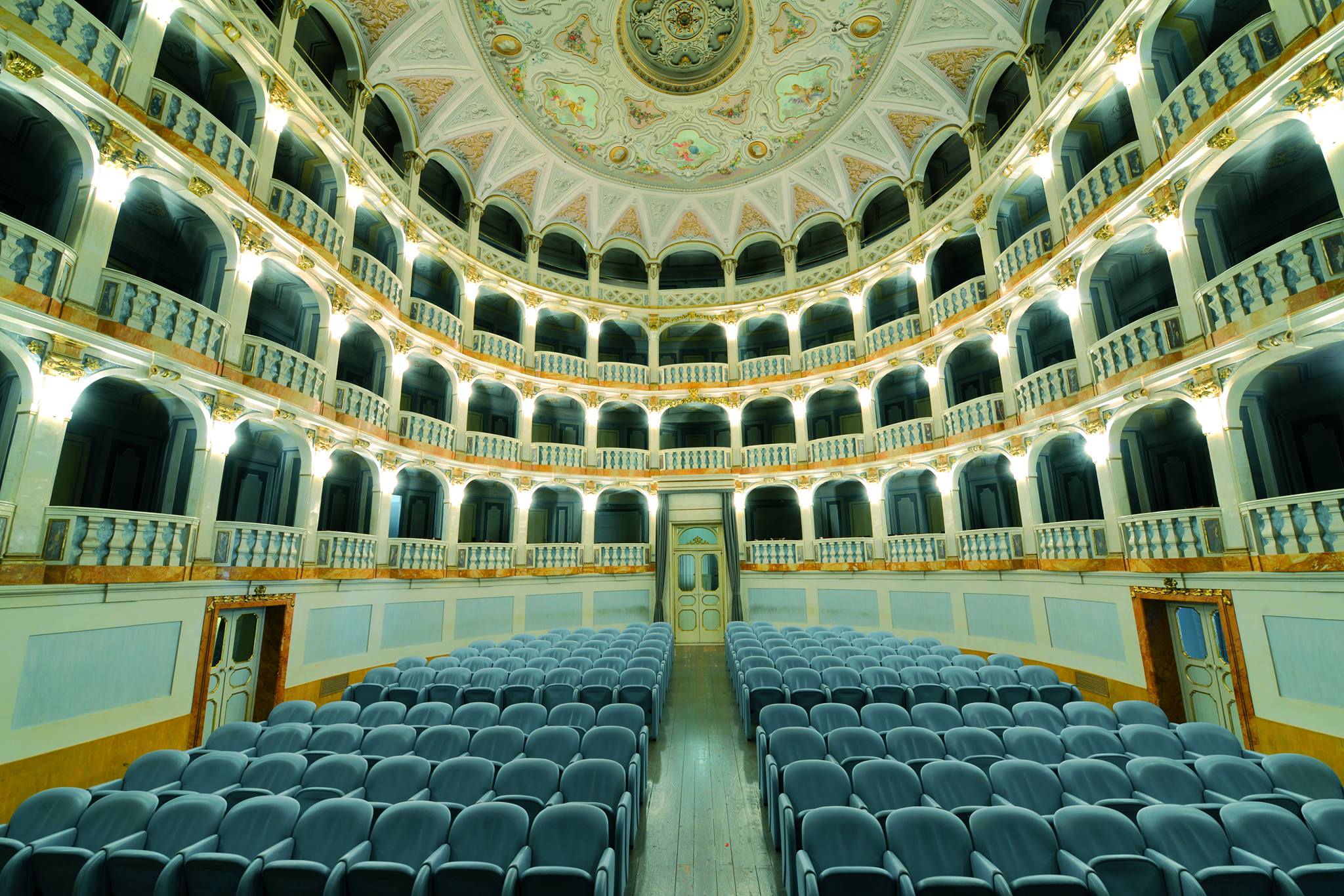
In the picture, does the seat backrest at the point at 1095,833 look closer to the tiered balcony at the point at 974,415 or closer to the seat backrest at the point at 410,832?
the seat backrest at the point at 410,832

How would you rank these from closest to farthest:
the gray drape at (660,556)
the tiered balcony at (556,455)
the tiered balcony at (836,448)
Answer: the tiered balcony at (836,448)
the tiered balcony at (556,455)
the gray drape at (660,556)

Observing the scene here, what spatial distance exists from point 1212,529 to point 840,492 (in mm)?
13329

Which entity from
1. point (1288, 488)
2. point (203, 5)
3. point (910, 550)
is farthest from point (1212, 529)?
point (203, 5)

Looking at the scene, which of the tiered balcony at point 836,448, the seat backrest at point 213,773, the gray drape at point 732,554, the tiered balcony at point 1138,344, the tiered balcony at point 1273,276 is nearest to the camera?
the seat backrest at point 213,773

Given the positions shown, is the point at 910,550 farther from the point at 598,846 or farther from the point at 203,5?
the point at 203,5

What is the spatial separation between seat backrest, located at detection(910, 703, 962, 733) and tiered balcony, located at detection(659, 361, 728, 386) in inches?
657

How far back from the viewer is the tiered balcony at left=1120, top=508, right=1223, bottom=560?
9.15 meters

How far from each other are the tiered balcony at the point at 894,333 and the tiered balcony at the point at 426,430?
14460 mm

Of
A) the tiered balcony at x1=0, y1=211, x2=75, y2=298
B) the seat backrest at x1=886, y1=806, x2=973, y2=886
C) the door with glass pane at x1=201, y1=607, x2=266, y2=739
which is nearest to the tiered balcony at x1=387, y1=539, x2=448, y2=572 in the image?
the door with glass pane at x1=201, y1=607, x2=266, y2=739

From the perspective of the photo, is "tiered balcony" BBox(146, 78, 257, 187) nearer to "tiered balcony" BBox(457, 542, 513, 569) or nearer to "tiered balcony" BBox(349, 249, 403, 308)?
"tiered balcony" BBox(349, 249, 403, 308)

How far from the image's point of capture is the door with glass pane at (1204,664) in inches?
364

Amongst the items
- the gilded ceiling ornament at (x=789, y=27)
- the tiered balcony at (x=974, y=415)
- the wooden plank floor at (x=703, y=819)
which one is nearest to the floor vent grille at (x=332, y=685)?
the tiered balcony at (x=974, y=415)

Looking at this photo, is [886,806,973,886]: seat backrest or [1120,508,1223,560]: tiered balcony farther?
[1120,508,1223,560]: tiered balcony

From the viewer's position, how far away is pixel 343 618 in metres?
13.2
